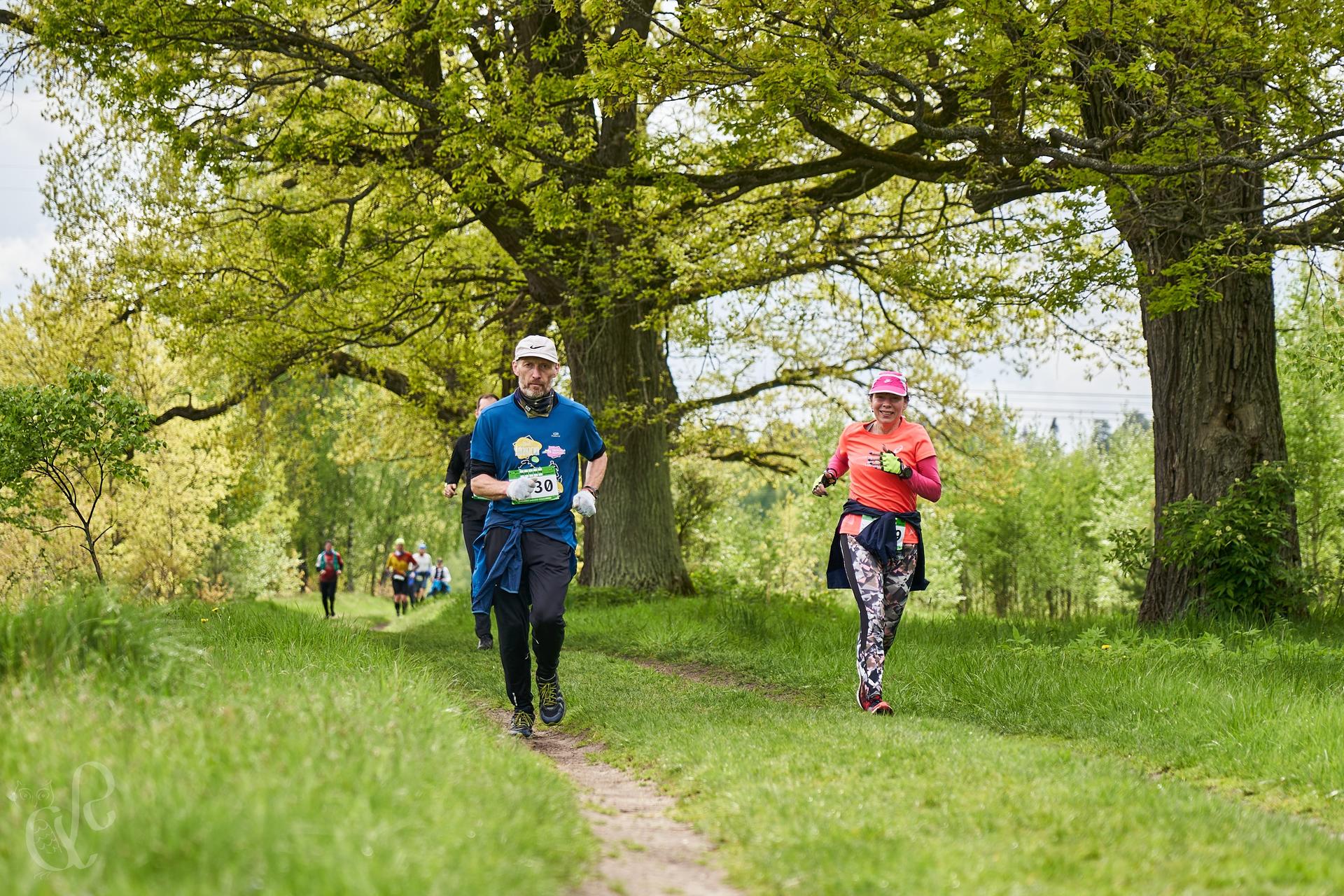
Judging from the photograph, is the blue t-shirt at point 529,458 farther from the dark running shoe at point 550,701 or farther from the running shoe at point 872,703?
the running shoe at point 872,703

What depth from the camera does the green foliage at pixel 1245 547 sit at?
33.9 ft

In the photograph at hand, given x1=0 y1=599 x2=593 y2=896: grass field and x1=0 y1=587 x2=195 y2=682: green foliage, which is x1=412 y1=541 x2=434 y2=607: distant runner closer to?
x1=0 y1=587 x2=195 y2=682: green foliage

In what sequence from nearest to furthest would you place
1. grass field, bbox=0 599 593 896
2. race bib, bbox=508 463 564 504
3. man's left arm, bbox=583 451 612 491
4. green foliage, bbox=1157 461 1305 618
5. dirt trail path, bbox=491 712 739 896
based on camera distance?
grass field, bbox=0 599 593 896 → dirt trail path, bbox=491 712 739 896 → race bib, bbox=508 463 564 504 → man's left arm, bbox=583 451 612 491 → green foliage, bbox=1157 461 1305 618

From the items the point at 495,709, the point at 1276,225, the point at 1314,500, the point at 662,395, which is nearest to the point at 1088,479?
the point at 1314,500

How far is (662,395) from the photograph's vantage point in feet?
56.6

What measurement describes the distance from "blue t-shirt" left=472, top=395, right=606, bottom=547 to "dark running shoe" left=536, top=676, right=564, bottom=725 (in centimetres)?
104

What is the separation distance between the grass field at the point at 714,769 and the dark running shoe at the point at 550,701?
211mm

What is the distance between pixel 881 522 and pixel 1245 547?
4.82 metres

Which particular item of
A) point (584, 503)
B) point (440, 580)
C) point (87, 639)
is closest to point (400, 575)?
point (440, 580)

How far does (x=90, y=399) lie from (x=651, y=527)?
776 cm

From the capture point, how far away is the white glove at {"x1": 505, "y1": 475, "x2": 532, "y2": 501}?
6824 millimetres

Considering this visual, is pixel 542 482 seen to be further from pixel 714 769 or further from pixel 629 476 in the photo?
pixel 629 476

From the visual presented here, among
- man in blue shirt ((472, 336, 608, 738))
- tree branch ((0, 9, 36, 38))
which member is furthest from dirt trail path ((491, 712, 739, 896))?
tree branch ((0, 9, 36, 38))

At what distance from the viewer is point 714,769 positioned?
5.48m
